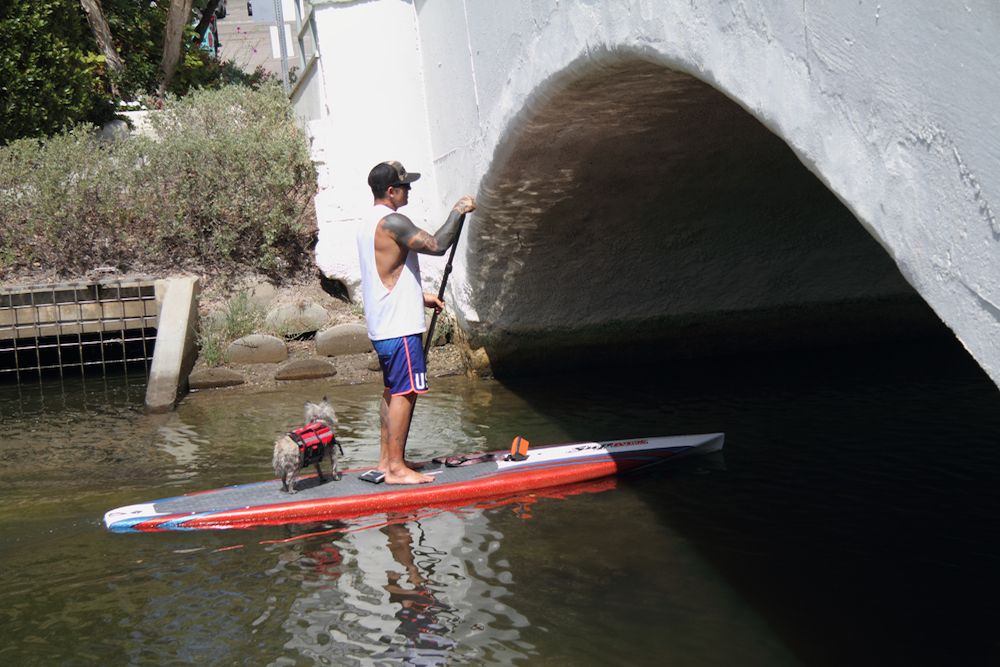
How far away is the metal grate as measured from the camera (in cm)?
1111

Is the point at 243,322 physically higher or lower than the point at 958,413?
higher

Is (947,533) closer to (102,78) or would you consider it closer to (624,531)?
(624,531)

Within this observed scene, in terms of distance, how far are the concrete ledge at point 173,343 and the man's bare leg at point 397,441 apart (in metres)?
3.68

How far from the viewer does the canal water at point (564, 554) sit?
4.50 metres

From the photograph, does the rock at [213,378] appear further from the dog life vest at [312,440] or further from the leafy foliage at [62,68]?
the leafy foliage at [62,68]

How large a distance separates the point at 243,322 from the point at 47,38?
20.4 feet

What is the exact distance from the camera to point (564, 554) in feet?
17.9

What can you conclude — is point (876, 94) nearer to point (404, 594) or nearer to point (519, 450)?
point (404, 594)

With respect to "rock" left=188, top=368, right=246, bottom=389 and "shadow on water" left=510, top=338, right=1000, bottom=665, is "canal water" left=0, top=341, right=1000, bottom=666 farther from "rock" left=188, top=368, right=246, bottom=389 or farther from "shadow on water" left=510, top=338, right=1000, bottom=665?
"rock" left=188, top=368, right=246, bottom=389

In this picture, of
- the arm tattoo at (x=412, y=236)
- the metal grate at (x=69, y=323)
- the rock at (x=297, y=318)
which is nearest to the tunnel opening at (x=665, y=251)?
the arm tattoo at (x=412, y=236)

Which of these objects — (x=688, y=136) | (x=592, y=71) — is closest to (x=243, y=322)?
(x=688, y=136)

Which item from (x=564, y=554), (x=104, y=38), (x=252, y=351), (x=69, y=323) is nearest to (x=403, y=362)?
(x=564, y=554)

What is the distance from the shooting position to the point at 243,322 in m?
10.8

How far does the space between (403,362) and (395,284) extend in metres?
0.44
